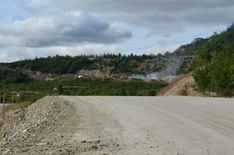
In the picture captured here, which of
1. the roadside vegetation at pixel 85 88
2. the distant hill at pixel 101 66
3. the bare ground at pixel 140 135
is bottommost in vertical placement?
the bare ground at pixel 140 135

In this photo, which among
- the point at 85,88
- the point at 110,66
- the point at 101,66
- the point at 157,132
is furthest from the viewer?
the point at 101,66

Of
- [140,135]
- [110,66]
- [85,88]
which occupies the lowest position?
[140,135]

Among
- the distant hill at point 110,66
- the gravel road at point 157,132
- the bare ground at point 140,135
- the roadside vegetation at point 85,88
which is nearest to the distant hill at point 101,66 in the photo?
the distant hill at point 110,66

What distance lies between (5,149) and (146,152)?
159 inches

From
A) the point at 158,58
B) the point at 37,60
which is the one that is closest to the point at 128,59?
the point at 158,58

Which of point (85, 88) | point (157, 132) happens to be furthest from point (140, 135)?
point (85, 88)

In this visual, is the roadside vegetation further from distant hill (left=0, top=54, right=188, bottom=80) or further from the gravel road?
the gravel road

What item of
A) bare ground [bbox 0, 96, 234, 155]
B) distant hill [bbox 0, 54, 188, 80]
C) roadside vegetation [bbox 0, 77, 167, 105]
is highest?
distant hill [bbox 0, 54, 188, 80]

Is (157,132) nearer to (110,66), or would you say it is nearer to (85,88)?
(85,88)

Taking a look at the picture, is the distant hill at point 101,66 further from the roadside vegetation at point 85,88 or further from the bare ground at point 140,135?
the bare ground at point 140,135

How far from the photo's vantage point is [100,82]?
4309 inches

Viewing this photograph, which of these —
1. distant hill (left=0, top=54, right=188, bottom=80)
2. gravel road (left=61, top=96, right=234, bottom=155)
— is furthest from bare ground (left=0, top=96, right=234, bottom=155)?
distant hill (left=0, top=54, right=188, bottom=80)

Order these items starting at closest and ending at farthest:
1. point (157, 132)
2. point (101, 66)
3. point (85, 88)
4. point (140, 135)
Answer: point (140, 135) → point (157, 132) → point (85, 88) → point (101, 66)

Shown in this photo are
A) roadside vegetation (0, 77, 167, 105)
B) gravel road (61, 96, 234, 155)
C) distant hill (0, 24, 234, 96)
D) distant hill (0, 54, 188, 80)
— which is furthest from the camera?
distant hill (0, 54, 188, 80)
